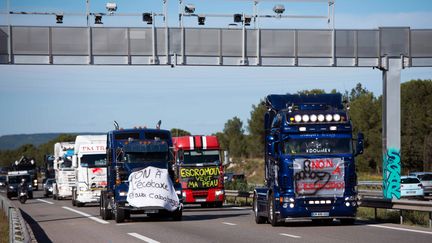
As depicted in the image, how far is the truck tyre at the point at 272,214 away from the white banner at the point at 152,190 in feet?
14.2

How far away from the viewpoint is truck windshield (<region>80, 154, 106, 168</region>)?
45312mm

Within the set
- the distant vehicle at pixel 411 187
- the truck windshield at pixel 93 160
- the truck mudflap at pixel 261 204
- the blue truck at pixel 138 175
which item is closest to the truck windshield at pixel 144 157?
the blue truck at pixel 138 175

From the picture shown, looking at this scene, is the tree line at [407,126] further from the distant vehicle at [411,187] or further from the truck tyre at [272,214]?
the truck tyre at [272,214]

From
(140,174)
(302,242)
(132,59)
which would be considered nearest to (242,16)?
(132,59)

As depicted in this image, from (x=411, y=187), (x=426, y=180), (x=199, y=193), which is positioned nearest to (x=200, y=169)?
(x=199, y=193)

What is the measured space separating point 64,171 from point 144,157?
26232 millimetres

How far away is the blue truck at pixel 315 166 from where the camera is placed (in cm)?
2586

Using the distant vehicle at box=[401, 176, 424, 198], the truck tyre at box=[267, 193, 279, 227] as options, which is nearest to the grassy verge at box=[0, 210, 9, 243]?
the truck tyre at box=[267, 193, 279, 227]

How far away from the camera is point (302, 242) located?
68.2 feet

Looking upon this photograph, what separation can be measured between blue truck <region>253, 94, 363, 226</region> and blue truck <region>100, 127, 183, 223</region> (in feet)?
17.4

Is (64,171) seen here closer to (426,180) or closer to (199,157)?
(199,157)

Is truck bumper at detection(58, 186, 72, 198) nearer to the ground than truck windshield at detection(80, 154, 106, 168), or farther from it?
nearer to the ground

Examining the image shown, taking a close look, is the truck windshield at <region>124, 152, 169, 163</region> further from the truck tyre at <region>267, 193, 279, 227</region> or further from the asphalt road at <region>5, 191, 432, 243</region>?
the truck tyre at <region>267, 193, 279, 227</region>

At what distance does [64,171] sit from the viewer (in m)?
56.5
